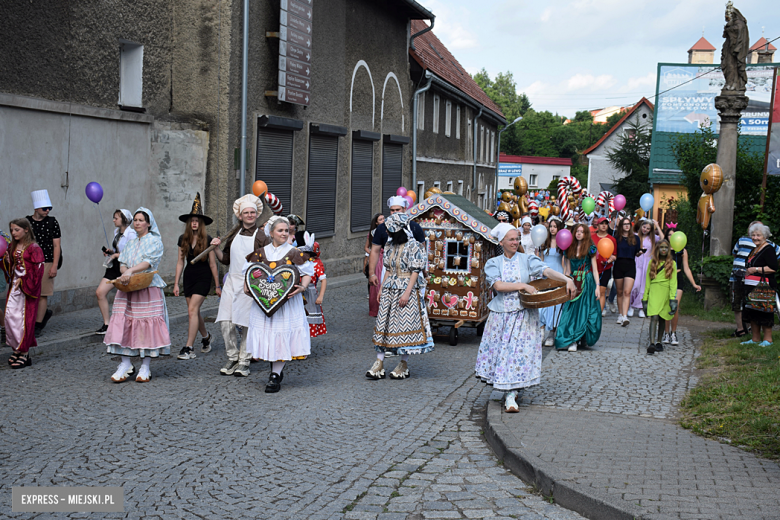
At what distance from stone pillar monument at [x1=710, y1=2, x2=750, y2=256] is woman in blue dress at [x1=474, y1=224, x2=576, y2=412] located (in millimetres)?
9550

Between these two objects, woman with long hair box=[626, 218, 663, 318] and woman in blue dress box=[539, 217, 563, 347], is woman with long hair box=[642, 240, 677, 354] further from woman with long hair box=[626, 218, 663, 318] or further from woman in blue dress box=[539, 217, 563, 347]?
woman with long hair box=[626, 218, 663, 318]

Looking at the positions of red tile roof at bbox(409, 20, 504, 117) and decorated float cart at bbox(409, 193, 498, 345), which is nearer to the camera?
decorated float cart at bbox(409, 193, 498, 345)

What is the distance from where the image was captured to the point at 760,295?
33.9ft

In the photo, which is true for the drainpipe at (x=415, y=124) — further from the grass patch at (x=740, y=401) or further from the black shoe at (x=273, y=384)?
the black shoe at (x=273, y=384)

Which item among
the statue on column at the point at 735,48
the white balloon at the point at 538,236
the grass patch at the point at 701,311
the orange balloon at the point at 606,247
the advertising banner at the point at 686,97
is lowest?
the grass patch at the point at 701,311

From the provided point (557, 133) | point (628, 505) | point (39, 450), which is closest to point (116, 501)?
point (39, 450)

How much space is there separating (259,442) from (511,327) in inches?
97.0

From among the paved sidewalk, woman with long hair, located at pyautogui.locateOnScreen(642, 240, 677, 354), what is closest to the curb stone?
the paved sidewalk

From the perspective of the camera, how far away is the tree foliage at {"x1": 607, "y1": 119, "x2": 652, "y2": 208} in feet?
155

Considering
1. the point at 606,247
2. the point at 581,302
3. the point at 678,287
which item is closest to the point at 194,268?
the point at 581,302

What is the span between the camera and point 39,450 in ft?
18.7

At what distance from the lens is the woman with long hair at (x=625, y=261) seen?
Answer: 13.2m

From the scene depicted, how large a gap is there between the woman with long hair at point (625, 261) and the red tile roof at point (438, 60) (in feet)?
45.9

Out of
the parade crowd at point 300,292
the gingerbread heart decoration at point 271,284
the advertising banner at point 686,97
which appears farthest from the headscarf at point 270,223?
the advertising banner at point 686,97
